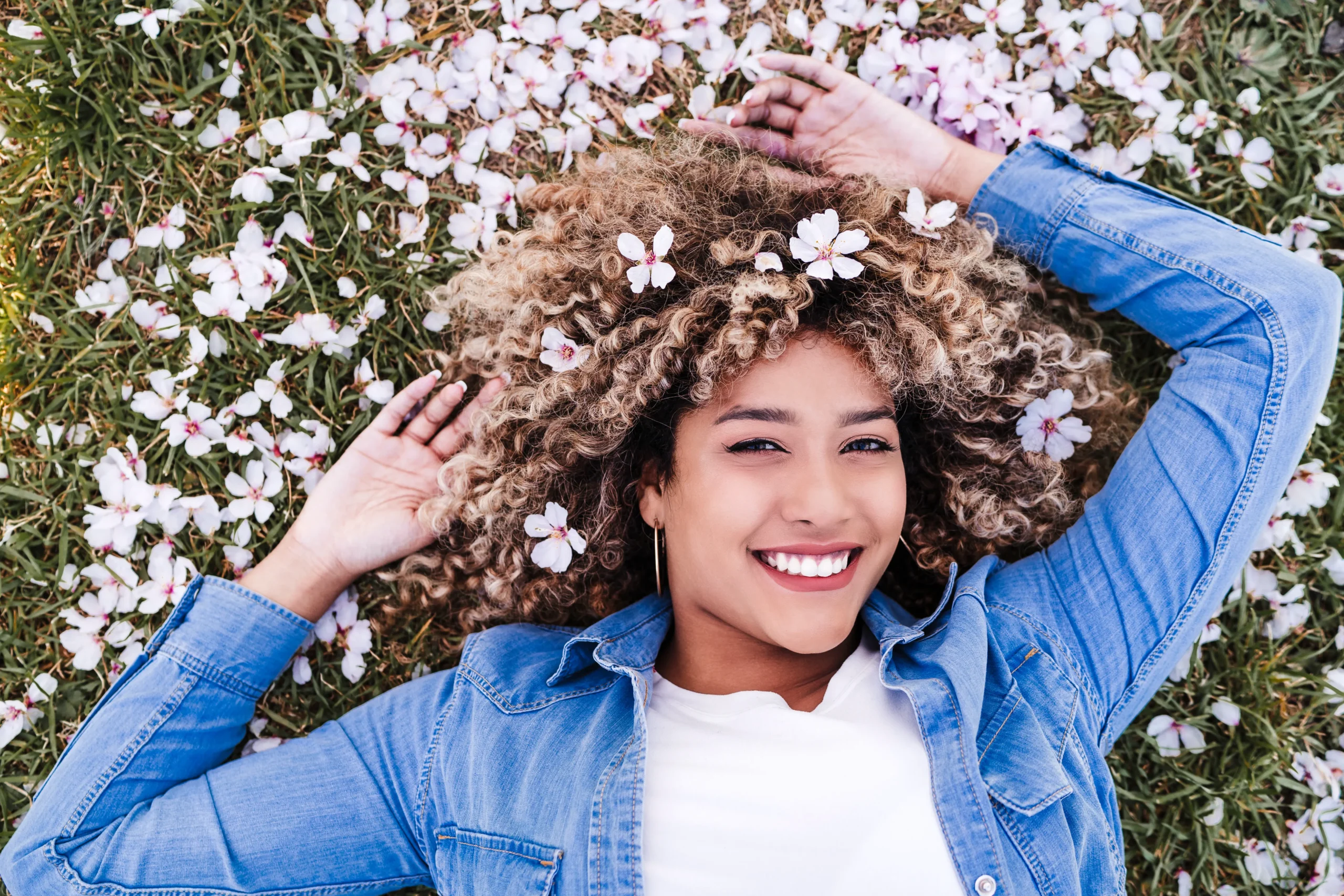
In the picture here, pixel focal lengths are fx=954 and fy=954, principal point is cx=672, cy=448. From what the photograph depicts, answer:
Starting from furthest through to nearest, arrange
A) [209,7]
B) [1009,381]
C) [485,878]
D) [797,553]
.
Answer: [209,7]
[1009,381]
[485,878]
[797,553]

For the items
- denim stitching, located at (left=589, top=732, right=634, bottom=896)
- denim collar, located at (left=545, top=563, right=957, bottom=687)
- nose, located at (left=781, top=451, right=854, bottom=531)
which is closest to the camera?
nose, located at (left=781, top=451, right=854, bottom=531)

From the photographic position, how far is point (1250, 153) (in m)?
2.61

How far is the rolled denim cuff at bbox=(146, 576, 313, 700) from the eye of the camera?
236 cm

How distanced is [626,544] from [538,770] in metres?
0.58

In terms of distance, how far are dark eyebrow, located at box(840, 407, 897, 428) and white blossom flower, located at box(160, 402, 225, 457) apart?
171 centimetres

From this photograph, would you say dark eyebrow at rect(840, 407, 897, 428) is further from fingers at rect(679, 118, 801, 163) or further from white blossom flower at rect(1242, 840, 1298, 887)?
white blossom flower at rect(1242, 840, 1298, 887)

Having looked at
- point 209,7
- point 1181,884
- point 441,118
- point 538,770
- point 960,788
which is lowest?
point 1181,884

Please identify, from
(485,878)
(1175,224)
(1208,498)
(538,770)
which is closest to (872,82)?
(1175,224)

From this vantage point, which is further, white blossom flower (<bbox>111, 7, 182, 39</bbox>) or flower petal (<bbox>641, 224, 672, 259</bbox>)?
white blossom flower (<bbox>111, 7, 182, 39</bbox>)

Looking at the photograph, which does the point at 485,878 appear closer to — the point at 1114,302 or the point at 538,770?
the point at 538,770

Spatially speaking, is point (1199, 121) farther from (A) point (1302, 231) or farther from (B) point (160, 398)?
(B) point (160, 398)

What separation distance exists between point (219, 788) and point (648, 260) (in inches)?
63.0

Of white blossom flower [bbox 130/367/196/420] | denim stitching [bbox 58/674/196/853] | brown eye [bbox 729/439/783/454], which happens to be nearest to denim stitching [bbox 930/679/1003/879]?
brown eye [bbox 729/439/783/454]

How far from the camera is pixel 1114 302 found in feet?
7.79
